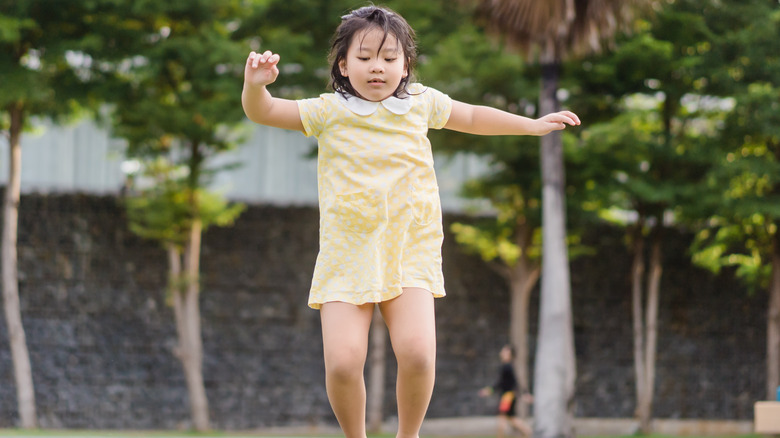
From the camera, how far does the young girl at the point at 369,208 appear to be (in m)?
2.91

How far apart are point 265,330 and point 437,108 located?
12691 mm

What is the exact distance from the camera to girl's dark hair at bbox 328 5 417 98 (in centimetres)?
302

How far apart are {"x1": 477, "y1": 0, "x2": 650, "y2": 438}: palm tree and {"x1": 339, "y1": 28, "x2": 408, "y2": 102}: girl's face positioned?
30.1 ft

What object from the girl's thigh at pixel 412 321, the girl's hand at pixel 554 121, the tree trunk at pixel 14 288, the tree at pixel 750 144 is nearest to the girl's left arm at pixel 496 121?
the girl's hand at pixel 554 121

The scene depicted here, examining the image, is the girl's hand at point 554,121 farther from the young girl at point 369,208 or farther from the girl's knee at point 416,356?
the girl's knee at point 416,356

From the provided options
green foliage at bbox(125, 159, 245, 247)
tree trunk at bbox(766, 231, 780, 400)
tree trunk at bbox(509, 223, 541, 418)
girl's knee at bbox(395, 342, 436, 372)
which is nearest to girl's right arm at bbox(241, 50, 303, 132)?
girl's knee at bbox(395, 342, 436, 372)

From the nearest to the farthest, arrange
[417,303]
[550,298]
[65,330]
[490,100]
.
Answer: [417,303], [550,298], [490,100], [65,330]

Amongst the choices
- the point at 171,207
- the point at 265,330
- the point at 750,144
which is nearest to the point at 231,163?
the point at 171,207

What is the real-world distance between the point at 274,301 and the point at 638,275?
6.26 metres

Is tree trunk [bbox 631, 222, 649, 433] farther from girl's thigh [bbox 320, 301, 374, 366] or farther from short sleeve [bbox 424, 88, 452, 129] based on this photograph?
girl's thigh [bbox 320, 301, 374, 366]

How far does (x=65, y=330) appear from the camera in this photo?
14.6 m

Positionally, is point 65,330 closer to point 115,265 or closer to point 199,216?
point 115,265

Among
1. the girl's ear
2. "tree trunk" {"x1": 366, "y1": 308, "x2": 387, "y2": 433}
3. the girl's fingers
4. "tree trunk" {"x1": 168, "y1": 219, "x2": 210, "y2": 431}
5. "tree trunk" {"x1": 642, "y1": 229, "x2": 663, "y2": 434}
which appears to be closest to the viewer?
the girl's fingers

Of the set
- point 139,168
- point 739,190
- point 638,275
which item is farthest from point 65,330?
point 739,190
